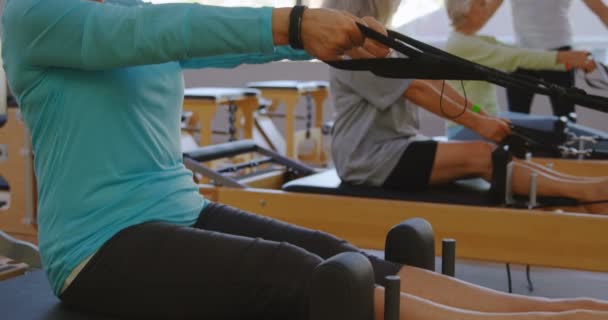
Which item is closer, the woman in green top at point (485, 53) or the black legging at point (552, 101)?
the woman in green top at point (485, 53)

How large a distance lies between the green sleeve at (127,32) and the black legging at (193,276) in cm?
31

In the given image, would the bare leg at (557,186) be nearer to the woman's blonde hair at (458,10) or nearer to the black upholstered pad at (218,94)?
the woman's blonde hair at (458,10)

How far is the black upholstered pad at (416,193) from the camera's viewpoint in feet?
8.80

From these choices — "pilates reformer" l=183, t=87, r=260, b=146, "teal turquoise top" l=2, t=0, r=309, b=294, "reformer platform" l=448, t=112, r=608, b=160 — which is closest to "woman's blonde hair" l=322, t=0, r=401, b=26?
"reformer platform" l=448, t=112, r=608, b=160

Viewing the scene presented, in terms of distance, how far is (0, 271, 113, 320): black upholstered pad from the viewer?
4.74 ft

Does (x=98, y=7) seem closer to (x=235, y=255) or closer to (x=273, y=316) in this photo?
(x=235, y=255)

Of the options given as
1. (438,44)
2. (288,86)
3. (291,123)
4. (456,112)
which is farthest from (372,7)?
(438,44)

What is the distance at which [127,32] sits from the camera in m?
1.31

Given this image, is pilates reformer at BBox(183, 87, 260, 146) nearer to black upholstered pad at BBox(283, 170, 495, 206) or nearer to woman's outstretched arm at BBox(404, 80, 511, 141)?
black upholstered pad at BBox(283, 170, 495, 206)

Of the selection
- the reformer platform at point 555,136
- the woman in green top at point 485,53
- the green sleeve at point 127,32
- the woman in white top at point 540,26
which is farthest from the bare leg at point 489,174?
the woman in white top at point 540,26

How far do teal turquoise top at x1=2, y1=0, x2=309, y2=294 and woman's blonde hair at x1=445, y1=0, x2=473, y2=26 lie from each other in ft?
7.10

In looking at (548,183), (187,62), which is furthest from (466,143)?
(187,62)

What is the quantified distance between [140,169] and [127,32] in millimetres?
290

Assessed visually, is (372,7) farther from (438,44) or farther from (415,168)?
(438,44)
